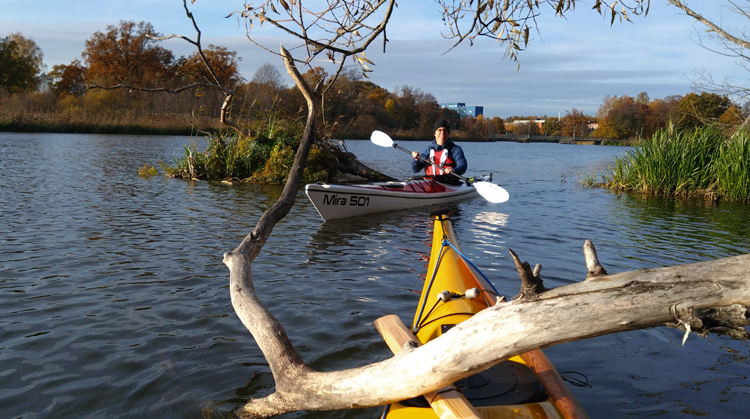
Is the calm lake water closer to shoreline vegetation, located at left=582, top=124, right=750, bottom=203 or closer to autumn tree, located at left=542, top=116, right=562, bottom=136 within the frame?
shoreline vegetation, located at left=582, top=124, right=750, bottom=203

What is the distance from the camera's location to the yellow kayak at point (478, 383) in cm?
261

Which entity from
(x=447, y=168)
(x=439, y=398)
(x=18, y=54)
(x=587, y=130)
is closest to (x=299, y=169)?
(x=439, y=398)

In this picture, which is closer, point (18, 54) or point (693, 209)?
point (693, 209)

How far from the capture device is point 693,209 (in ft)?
40.1

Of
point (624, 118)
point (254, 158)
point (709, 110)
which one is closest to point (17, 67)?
point (254, 158)

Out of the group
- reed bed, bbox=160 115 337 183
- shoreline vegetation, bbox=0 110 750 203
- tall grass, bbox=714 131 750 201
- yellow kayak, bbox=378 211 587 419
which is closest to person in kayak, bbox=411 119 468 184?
shoreline vegetation, bbox=0 110 750 203

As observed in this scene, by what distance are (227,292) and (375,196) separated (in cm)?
510

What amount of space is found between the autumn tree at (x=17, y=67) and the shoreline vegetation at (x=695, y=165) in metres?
48.1

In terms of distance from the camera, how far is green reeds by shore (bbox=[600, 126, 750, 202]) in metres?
12.7

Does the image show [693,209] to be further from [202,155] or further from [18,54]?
[18,54]

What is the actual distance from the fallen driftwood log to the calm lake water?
14 cm

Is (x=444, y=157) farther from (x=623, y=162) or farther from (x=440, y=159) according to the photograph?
(x=623, y=162)

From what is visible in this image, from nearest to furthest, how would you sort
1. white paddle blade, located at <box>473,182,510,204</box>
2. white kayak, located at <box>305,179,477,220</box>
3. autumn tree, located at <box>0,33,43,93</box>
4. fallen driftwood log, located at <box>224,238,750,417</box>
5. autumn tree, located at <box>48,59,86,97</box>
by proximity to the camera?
fallen driftwood log, located at <box>224,238,750,417</box>, white paddle blade, located at <box>473,182,510,204</box>, white kayak, located at <box>305,179,477,220</box>, autumn tree, located at <box>0,33,43,93</box>, autumn tree, located at <box>48,59,86,97</box>

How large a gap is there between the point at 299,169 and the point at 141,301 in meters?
2.07
